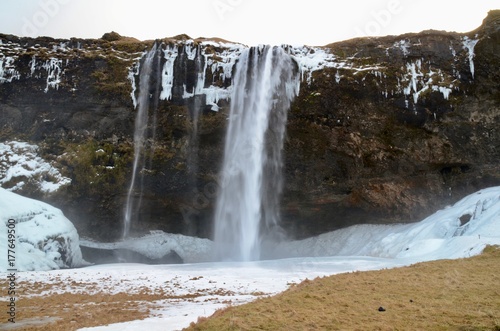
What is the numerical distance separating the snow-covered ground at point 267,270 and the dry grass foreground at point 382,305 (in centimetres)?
187

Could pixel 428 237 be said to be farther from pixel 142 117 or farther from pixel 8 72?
pixel 8 72

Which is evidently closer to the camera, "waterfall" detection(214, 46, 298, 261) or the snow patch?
"waterfall" detection(214, 46, 298, 261)

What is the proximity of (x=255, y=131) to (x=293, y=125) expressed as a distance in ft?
8.75

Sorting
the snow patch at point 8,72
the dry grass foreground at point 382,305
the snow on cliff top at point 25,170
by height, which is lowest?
the dry grass foreground at point 382,305

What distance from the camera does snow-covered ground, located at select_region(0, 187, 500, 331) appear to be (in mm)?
13211

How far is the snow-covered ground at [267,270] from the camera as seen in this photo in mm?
13211

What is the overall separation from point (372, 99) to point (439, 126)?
4.72m

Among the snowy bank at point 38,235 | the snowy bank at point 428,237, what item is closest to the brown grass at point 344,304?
the snowy bank at point 428,237

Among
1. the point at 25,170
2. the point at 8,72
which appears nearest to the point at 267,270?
the point at 25,170

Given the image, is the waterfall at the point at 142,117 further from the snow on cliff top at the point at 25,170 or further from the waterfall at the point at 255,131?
the waterfall at the point at 255,131

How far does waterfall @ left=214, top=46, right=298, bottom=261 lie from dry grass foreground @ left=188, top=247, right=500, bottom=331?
17.3 metres

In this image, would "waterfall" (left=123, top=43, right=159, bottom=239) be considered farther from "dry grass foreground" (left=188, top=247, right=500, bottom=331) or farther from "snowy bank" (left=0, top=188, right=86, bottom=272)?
"dry grass foreground" (left=188, top=247, right=500, bottom=331)

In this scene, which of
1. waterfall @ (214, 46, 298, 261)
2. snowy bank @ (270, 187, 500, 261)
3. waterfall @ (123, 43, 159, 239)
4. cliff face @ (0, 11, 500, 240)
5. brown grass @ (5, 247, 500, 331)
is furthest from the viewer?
waterfall @ (123, 43, 159, 239)

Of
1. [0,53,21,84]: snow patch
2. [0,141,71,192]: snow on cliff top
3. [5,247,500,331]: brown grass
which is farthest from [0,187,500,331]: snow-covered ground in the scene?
[0,53,21,84]: snow patch
